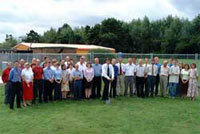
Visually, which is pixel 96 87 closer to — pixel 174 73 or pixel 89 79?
pixel 89 79

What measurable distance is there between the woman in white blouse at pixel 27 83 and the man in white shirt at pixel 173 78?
6.23 metres

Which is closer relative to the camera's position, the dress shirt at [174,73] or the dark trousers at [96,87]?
the dark trousers at [96,87]

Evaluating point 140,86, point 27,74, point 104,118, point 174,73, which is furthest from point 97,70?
point 104,118

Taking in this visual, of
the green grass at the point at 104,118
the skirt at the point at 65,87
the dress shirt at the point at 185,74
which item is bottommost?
the green grass at the point at 104,118

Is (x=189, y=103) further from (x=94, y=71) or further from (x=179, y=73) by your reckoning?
(x=94, y=71)

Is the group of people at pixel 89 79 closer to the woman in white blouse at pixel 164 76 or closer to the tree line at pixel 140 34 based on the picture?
the woman in white blouse at pixel 164 76

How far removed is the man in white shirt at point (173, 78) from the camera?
12.7m

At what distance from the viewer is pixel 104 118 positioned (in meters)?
8.59

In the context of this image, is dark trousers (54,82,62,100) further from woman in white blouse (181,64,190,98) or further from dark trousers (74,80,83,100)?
woman in white blouse (181,64,190,98)

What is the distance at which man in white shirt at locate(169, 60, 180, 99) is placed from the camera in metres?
12.7

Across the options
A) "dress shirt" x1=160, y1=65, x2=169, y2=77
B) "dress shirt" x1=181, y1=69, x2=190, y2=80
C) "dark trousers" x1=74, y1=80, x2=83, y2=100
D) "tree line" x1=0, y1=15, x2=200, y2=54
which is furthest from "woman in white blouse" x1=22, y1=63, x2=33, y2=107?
"tree line" x1=0, y1=15, x2=200, y2=54

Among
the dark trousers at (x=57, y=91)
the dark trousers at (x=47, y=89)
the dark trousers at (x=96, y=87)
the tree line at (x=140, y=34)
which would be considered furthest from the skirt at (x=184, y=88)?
the tree line at (x=140, y=34)

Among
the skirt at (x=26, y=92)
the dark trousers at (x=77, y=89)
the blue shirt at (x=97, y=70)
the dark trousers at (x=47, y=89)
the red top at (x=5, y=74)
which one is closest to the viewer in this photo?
the red top at (x=5, y=74)

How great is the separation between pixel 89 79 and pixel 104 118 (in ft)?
11.3
